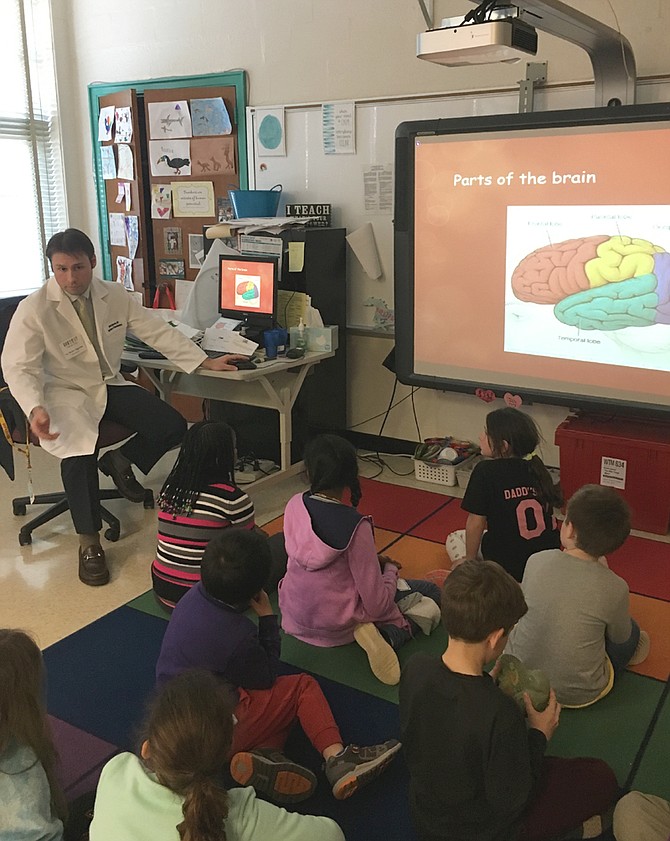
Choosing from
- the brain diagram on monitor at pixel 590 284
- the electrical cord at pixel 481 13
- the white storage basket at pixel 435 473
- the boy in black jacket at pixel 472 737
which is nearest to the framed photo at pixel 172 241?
the white storage basket at pixel 435 473

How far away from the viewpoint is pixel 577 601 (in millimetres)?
2074

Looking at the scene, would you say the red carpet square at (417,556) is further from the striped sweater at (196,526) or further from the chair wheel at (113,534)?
the chair wheel at (113,534)

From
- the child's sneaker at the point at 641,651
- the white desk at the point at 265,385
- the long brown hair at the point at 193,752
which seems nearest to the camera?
the long brown hair at the point at 193,752

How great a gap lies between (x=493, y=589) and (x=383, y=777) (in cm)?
70

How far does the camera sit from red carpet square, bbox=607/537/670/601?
296 cm

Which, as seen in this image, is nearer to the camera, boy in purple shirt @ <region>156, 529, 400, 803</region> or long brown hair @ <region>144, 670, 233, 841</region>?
long brown hair @ <region>144, 670, 233, 841</region>

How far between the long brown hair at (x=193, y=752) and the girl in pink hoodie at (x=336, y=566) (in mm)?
1035

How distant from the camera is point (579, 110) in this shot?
10.7ft

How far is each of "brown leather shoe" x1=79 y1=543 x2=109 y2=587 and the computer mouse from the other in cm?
96

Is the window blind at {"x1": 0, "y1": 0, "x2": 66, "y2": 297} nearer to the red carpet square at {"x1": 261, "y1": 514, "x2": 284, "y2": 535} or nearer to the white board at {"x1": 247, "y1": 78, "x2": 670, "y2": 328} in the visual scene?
the white board at {"x1": 247, "y1": 78, "x2": 670, "y2": 328}

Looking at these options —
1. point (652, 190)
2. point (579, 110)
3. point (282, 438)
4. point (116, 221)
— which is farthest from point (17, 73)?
point (652, 190)

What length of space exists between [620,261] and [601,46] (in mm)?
824

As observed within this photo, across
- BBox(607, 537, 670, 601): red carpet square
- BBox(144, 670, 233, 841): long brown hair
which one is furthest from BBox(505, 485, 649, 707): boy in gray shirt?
BBox(144, 670, 233, 841): long brown hair

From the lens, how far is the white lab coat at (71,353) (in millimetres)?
3211
